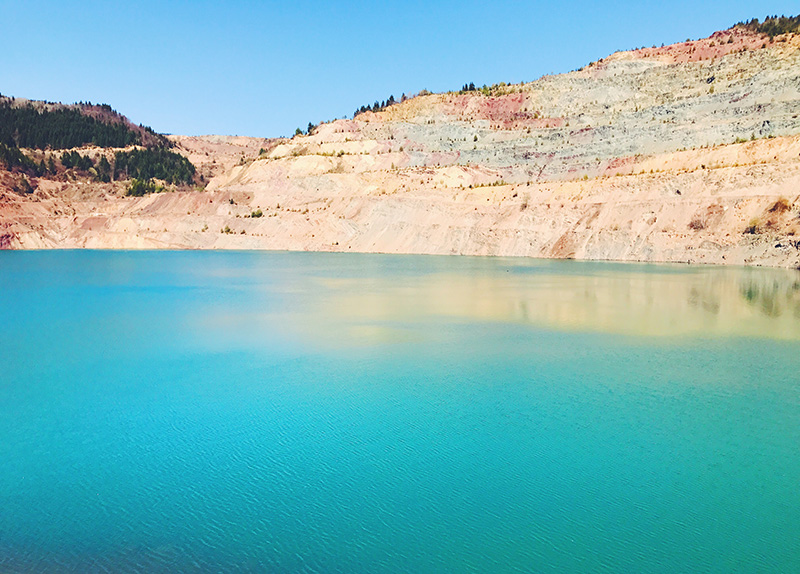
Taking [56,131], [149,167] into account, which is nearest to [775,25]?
[149,167]

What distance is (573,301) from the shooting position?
23.2 m

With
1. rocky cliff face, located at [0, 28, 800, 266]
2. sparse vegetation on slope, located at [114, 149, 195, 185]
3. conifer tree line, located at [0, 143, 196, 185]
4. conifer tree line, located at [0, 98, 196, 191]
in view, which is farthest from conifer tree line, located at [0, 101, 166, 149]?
rocky cliff face, located at [0, 28, 800, 266]

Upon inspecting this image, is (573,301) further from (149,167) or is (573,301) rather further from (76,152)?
(76,152)

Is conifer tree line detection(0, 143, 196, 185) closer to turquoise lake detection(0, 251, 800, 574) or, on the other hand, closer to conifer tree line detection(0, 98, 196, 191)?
conifer tree line detection(0, 98, 196, 191)

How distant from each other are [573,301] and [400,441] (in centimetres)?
1537

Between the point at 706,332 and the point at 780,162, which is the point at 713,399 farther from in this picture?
the point at 780,162

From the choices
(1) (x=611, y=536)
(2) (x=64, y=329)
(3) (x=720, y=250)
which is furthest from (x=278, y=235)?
(1) (x=611, y=536)

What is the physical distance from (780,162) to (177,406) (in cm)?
4310

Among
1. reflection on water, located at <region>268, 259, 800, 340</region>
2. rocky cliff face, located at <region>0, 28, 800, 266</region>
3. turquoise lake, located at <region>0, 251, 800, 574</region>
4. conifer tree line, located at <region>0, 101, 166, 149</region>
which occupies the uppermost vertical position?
conifer tree line, located at <region>0, 101, 166, 149</region>

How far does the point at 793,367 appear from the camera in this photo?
13766 millimetres

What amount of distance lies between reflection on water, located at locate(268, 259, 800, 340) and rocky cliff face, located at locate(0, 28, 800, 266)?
27.4 feet

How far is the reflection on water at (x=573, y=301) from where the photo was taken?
18500 millimetres

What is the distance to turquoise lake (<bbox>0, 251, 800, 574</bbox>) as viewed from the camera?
6.45 metres

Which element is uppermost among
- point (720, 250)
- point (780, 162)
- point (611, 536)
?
point (780, 162)
